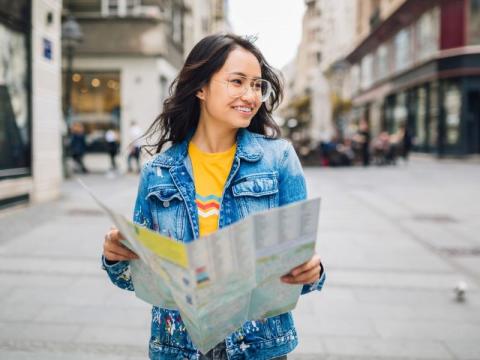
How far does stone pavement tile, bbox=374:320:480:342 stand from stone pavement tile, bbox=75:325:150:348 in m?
1.73

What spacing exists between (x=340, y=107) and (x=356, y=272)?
37643 millimetres

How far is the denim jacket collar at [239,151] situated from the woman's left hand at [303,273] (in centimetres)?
47

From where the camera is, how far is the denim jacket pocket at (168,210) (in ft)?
6.14

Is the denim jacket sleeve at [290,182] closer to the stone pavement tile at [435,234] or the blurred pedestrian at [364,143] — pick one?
the stone pavement tile at [435,234]

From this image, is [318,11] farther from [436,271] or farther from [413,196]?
[436,271]

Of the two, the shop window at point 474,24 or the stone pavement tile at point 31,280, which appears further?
the shop window at point 474,24

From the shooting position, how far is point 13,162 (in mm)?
10039

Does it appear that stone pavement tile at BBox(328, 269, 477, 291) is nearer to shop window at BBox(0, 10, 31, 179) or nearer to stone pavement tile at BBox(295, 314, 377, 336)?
stone pavement tile at BBox(295, 314, 377, 336)

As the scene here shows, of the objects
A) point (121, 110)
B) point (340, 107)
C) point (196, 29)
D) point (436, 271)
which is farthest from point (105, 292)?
point (340, 107)

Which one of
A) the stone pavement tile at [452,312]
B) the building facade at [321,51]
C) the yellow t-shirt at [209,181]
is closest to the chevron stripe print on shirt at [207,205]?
the yellow t-shirt at [209,181]

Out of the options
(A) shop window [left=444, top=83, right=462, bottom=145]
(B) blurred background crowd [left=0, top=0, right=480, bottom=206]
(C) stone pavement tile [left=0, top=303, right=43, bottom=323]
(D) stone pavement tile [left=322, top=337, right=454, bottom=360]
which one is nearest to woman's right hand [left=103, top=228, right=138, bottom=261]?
(B) blurred background crowd [left=0, top=0, right=480, bottom=206]

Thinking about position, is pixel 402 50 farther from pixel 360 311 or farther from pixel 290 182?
pixel 290 182

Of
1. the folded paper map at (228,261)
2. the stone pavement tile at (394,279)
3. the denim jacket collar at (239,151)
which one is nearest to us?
the folded paper map at (228,261)

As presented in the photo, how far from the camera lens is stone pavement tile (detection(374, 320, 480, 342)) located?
4.15 meters
